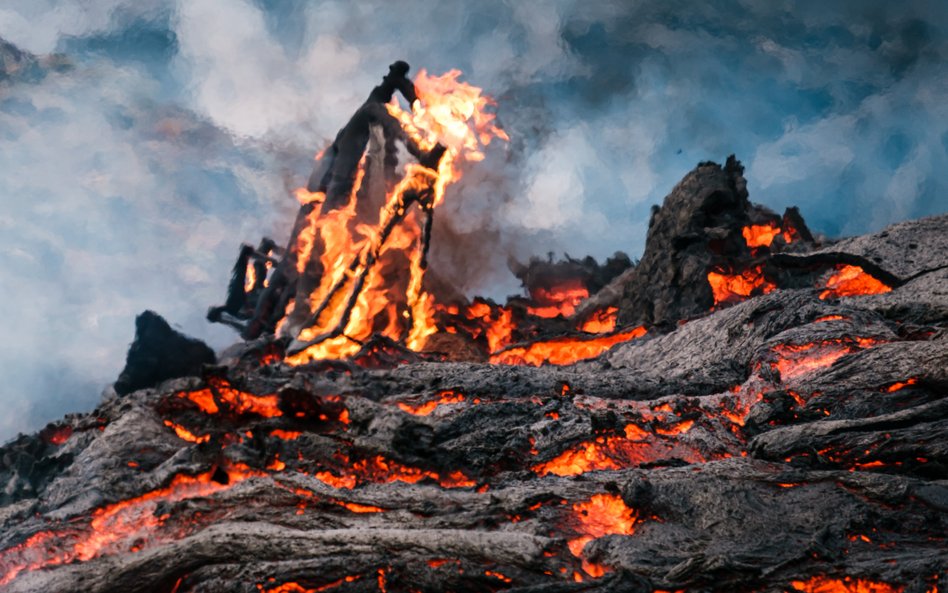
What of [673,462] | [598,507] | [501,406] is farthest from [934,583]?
[501,406]

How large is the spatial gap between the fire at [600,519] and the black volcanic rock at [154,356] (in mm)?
16272

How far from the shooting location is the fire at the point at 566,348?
17828mm

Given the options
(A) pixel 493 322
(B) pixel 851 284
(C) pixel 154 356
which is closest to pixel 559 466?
(B) pixel 851 284

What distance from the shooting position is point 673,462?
27.7 ft

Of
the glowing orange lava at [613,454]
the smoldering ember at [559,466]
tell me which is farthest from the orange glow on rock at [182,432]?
the glowing orange lava at [613,454]

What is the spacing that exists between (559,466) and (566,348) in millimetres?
9483

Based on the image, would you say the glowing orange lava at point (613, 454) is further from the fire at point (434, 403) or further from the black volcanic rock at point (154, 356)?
the black volcanic rock at point (154, 356)

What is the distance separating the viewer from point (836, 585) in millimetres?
5289

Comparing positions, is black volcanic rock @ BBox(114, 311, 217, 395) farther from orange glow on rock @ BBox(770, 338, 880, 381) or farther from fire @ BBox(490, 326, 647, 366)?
orange glow on rock @ BBox(770, 338, 880, 381)

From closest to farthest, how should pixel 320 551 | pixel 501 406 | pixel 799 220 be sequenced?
pixel 320 551
pixel 501 406
pixel 799 220

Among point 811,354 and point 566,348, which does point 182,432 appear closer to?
point 811,354

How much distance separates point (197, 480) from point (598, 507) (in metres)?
5.05

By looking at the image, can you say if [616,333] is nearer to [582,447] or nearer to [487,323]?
[582,447]

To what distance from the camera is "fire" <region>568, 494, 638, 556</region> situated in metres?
6.46
